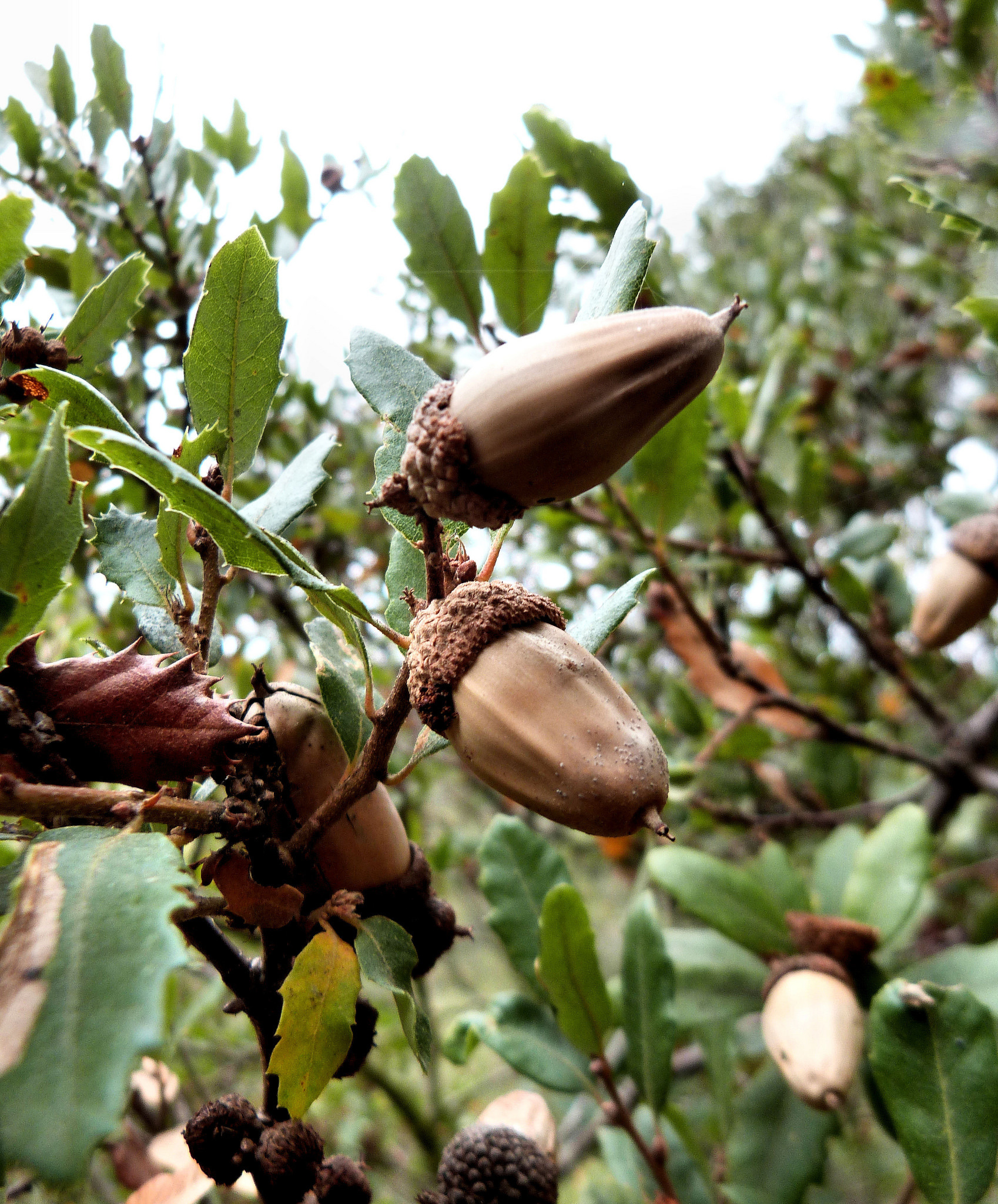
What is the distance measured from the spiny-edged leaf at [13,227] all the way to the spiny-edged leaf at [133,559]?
18 centimetres

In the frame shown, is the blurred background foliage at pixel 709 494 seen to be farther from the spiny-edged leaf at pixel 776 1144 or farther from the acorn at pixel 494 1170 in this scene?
the acorn at pixel 494 1170

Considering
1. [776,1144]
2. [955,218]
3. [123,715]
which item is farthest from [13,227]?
[776,1144]

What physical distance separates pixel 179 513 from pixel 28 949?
0.95 ft

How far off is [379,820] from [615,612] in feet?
0.72

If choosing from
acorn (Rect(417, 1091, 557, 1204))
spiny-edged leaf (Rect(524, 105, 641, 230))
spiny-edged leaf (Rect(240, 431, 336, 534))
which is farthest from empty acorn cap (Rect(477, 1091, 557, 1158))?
spiny-edged leaf (Rect(524, 105, 641, 230))

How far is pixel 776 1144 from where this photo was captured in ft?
3.50

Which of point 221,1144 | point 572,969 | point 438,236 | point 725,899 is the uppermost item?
point 438,236

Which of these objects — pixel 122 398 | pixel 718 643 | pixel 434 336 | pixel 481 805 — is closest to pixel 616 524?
pixel 718 643

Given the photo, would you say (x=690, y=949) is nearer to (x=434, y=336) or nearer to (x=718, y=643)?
(x=718, y=643)

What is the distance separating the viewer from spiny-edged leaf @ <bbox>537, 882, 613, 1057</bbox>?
80 cm

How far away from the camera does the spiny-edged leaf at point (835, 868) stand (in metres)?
1.26

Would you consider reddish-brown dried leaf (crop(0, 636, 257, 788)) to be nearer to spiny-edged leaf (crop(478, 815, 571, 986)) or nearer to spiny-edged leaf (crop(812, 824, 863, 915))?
spiny-edged leaf (crop(478, 815, 571, 986))

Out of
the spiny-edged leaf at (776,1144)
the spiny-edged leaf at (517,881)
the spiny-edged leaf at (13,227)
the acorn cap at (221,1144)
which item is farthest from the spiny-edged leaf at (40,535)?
the spiny-edged leaf at (776,1144)

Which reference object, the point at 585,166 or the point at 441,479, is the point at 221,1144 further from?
the point at 585,166
